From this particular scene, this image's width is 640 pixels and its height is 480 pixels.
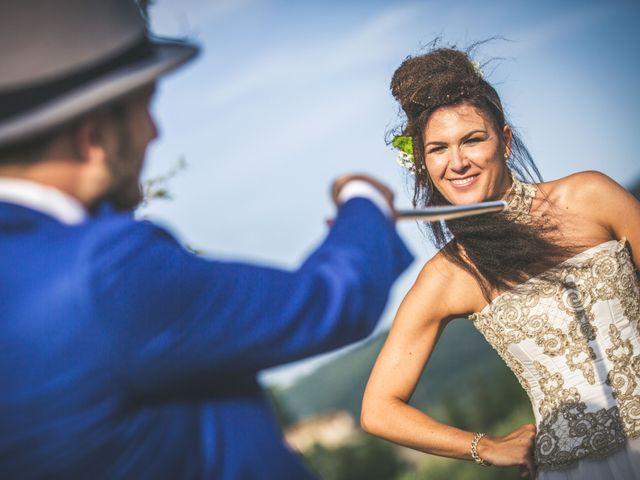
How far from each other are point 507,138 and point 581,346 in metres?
1.12

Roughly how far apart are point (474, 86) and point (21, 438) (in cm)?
269

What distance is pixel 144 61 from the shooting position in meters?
1.15

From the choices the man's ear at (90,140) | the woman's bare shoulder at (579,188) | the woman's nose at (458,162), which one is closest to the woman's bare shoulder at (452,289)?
the woman's nose at (458,162)

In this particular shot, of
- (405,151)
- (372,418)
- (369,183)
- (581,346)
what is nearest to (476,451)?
(372,418)

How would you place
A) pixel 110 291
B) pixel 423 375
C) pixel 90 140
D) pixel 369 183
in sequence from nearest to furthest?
pixel 110 291, pixel 90 140, pixel 369 183, pixel 423 375

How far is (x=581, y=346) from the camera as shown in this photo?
283cm

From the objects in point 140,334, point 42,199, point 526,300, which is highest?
Result: point 42,199

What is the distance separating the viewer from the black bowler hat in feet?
3.47

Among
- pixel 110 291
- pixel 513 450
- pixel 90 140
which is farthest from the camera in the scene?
pixel 513 450

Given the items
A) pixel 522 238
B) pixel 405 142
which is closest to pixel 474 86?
pixel 405 142

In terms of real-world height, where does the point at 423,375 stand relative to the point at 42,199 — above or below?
below

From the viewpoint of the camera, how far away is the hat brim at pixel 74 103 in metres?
1.05

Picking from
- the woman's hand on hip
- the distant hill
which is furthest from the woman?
the distant hill

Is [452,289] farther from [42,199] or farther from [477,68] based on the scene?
[42,199]
